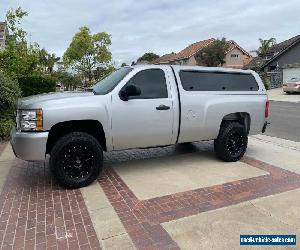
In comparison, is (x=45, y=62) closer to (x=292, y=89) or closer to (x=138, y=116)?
(x=292, y=89)

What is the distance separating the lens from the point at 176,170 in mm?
6141

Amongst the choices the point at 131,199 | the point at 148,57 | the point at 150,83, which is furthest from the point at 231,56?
the point at 131,199

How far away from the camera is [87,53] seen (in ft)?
136

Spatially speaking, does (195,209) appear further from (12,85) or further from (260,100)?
(12,85)

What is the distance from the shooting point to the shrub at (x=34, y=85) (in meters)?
15.5

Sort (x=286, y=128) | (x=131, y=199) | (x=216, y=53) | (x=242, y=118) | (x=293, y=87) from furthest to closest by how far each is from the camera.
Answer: (x=216, y=53) < (x=293, y=87) < (x=286, y=128) < (x=242, y=118) < (x=131, y=199)

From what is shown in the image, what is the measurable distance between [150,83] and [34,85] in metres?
11.6

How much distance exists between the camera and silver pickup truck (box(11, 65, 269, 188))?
4914mm

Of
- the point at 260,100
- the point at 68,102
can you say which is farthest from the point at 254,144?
the point at 68,102

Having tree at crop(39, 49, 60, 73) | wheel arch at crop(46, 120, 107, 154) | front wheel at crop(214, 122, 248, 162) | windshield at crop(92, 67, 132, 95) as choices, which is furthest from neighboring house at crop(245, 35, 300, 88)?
wheel arch at crop(46, 120, 107, 154)

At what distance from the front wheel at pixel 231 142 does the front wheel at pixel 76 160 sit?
2521mm

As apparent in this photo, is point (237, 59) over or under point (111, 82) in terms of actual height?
over

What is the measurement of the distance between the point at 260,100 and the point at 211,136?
1.40 metres

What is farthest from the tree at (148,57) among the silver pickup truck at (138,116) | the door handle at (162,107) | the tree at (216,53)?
the door handle at (162,107)
